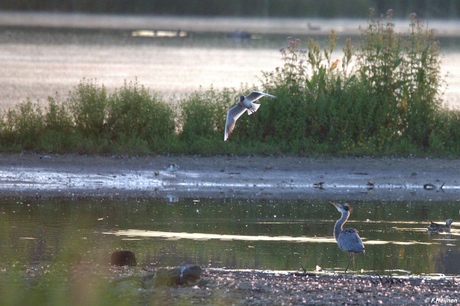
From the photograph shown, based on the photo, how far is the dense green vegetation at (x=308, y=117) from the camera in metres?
18.2

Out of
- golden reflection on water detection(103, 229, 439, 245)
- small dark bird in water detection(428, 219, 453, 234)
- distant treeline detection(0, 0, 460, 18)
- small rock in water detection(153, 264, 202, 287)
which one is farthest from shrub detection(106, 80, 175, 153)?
distant treeline detection(0, 0, 460, 18)

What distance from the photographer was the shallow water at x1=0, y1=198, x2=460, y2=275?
433 inches

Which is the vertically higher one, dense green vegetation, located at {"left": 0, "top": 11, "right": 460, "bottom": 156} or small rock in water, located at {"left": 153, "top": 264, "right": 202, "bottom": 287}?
dense green vegetation, located at {"left": 0, "top": 11, "right": 460, "bottom": 156}

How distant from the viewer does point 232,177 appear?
16.7 m

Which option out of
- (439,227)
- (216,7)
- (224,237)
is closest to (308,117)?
(439,227)

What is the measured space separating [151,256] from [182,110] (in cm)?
840

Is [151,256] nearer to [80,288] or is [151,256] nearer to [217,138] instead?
[80,288]

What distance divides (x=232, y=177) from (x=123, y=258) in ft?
20.8

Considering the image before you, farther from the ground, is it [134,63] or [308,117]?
[134,63]

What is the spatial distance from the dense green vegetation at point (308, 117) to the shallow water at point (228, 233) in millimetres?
3203

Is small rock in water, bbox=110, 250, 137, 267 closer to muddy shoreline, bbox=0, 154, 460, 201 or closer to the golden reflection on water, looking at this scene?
the golden reflection on water

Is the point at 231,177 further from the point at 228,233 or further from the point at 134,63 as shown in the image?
the point at 134,63

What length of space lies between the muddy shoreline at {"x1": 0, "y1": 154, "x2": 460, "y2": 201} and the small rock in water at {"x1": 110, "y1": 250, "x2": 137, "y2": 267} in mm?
4995

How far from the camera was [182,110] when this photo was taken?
19234mm
